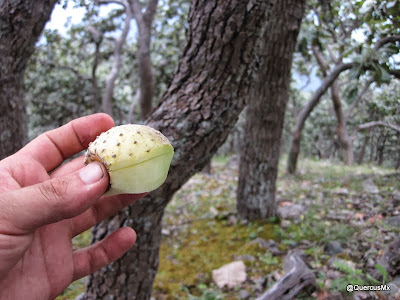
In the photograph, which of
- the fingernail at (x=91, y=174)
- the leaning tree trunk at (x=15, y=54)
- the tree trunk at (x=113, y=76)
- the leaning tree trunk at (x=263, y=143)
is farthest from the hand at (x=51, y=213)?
the tree trunk at (x=113, y=76)

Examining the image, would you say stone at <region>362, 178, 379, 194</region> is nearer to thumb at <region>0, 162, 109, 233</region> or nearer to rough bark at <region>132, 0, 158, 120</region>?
thumb at <region>0, 162, 109, 233</region>

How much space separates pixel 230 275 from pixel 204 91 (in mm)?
1987

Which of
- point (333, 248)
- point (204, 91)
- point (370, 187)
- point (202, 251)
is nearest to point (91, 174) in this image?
point (204, 91)

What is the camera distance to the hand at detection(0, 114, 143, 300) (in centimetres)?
113

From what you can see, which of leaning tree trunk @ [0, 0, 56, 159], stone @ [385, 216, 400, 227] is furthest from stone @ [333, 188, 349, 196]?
leaning tree trunk @ [0, 0, 56, 159]

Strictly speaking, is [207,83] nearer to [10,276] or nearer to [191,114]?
[191,114]

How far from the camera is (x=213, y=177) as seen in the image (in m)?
7.64

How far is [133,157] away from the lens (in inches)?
47.8

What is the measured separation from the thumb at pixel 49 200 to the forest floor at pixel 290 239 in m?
1.79

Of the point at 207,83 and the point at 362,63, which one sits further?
the point at 362,63

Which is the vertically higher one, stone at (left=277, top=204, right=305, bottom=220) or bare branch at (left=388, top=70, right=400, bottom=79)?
bare branch at (left=388, top=70, right=400, bottom=79)

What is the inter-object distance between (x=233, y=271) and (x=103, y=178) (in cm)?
237

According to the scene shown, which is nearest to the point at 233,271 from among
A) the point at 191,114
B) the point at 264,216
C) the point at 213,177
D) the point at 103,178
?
the point at 264,216

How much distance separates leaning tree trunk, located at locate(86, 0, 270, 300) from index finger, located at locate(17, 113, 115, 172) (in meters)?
0.42
